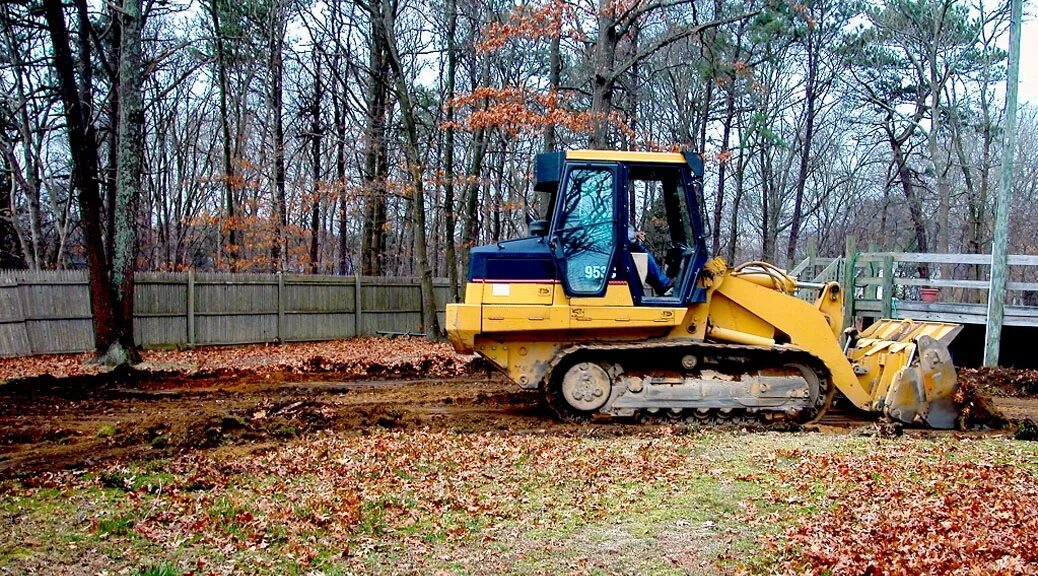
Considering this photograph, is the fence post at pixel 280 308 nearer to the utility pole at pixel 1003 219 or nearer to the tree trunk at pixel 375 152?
the tree trunk at pixel 375 152

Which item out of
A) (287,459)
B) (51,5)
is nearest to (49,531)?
(287,459)

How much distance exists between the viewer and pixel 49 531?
17.9ft

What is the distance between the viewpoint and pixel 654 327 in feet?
31.9

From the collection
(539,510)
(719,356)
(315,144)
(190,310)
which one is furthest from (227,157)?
(539,510)

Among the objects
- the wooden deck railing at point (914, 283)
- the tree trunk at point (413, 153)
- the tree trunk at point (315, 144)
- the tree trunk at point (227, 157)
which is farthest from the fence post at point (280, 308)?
the wooden deck railing at point (914, 283)

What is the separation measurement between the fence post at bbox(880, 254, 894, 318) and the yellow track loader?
6.66 metres

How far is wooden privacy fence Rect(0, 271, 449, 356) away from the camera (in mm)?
16719

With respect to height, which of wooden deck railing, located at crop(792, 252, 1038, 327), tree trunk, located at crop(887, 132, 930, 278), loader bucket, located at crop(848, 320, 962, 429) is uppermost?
tree trunk, located at crop(887, 132, 930, 278)

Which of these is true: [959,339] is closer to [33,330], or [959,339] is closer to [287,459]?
[287,459]

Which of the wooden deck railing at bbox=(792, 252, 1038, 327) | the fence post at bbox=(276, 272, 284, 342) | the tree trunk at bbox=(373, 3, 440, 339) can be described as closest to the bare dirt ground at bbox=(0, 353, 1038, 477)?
the wooden deck railing at bbox=(792, 252, 1038, 327)

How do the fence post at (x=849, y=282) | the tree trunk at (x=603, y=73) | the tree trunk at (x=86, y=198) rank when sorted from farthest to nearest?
1. the tree trunk at (x=603, y=73)
2. the fence post at (x=849, y=282)
3. the tree trunk at (x=86, y=198)

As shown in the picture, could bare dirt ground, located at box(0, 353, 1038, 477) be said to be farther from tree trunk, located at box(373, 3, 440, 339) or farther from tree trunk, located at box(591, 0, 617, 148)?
tree trunk, located at box(373, 3, 440, 339)

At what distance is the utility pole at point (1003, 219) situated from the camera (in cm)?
1531

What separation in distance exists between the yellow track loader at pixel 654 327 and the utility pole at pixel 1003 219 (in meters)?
6.28
